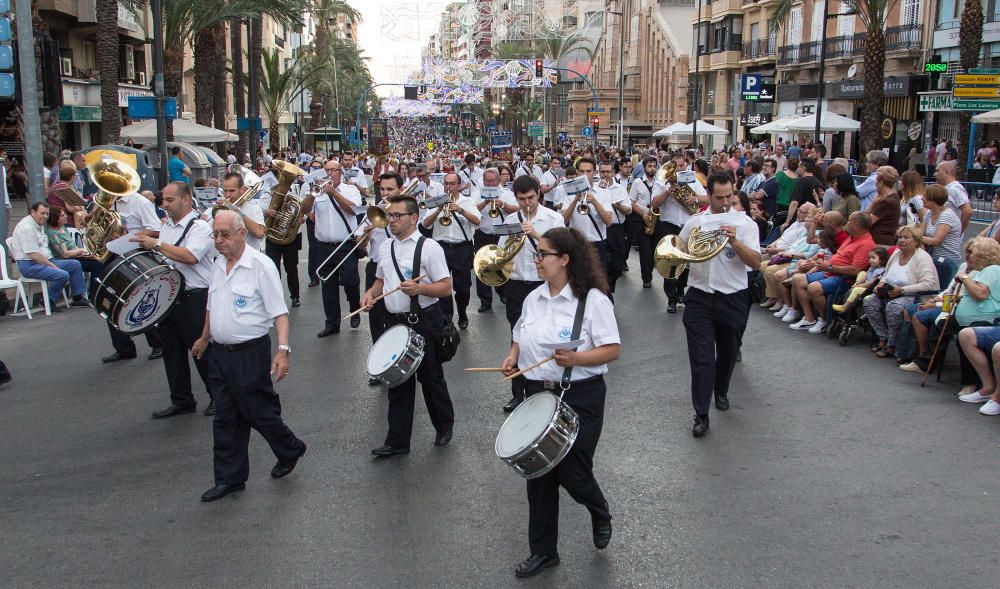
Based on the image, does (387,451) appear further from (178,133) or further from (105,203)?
(178,133)

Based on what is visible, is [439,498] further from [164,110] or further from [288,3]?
[288,3]

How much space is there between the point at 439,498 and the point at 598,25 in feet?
304

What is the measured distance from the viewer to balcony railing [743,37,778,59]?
Answer: 45.5m

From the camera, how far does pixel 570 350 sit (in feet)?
15.2

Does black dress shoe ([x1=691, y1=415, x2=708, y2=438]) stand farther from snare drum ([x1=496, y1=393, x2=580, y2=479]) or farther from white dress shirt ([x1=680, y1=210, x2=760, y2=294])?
snare drum ([x1=496, y1=393, x2=580, y2=479])

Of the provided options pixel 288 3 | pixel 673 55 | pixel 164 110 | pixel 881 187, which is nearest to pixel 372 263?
pixel 881 187

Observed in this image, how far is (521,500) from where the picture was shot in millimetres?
5953

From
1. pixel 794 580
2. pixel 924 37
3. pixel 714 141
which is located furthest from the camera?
pixel 714 141

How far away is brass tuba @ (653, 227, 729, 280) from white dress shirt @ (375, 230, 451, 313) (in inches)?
73.4

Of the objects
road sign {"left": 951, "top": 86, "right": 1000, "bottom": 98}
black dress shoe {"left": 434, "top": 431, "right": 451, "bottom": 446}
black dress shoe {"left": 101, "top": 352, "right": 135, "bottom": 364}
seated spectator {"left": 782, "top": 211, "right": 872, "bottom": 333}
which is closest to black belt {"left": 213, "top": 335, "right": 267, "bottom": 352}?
black dress shoe {"left": 434, "top": 431, "right": 451, "bottom": 446}

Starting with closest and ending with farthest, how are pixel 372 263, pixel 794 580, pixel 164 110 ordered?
pixel 794 580
pixel 372 263
pixel 164 110

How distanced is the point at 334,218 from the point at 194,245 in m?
4.27

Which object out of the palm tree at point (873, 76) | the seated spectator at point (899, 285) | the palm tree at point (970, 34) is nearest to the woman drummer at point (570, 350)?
the seated spectator at point (899, 285)

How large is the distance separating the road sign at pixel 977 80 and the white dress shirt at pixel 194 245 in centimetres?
1827
